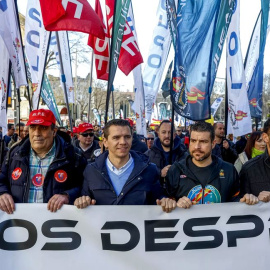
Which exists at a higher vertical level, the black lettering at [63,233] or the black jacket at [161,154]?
the black jacket at [161,154]

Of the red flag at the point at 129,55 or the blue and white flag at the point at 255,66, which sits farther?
the blue and white flag at the point at 255,66

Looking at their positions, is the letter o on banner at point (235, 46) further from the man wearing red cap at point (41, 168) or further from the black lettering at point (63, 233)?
the black lettering at point (63, 233)

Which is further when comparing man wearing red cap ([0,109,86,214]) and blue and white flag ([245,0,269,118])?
blue and white flag ([245,0,269,118])

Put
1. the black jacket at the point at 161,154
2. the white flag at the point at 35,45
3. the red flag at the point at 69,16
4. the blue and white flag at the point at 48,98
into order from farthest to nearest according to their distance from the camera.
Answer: the blue and white flag at the point at 48,98
the white flag at the point at 35,45
the black jacket at the point at 161,154
the red flag at the point at 69,16

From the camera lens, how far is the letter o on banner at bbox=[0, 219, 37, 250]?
3.33 metres

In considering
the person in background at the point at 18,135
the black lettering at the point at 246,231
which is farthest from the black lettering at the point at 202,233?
the person in background at the point at 18,135

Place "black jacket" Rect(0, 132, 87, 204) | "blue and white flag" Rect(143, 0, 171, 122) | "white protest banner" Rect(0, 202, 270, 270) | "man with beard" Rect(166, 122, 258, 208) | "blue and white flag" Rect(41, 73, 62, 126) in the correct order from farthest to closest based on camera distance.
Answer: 1. "blue and white flag" Rect(143, 0, 171, 122)
2. "blue and white flag" Rect(41, 73, 62, 126)
3. "black jacket" Rect(0, 132, 87, 204)
4. "man with beard" Rect(166, 122, 258, 208)
5. "white protest banner" Rect(0, 202, 270, 270)

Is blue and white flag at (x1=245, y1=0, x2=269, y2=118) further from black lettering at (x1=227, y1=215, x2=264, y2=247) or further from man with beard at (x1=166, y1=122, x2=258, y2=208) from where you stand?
black lettering at (x1=227, y1=215, x2=264, y2=247)

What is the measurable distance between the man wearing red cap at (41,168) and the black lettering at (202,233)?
40.7 inches

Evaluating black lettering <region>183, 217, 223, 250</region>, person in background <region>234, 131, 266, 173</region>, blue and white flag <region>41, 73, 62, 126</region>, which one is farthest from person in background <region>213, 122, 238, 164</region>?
black lettering <region>183, 217, 223, 250</region>

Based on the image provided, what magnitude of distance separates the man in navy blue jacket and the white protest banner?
3.7 inches

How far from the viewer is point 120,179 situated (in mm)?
3375

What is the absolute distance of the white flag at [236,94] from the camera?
668 cm

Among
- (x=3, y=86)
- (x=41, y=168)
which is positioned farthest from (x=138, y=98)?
(x=41, y=168)
